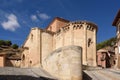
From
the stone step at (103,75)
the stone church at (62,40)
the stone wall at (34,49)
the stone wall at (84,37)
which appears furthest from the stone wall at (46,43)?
the stone step at (103,75)

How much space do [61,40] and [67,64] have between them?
21022 mm

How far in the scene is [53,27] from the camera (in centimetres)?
4375

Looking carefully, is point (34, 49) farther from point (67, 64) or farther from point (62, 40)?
point (67, 64)

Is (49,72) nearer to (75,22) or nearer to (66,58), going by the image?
(66,58)

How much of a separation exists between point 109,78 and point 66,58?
4013mm

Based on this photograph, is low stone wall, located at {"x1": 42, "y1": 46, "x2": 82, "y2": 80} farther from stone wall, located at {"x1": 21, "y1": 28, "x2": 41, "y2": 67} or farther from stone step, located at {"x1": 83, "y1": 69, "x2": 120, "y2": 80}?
stone wall, located at {"x1": 21, "y1": 28, "x2": 41, "y2": 67}

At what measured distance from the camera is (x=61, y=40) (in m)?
37.1

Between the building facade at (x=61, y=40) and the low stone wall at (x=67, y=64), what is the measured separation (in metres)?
13.9

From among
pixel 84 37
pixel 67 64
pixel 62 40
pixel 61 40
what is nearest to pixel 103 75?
pixel 67 64

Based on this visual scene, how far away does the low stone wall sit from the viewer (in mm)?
15820

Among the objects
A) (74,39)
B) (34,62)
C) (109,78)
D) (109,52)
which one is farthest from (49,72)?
(109,52)

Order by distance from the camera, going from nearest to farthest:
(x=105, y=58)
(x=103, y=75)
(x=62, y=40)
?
(x=103, y=75) < (x=62, y=40) < (x=105, y=58)

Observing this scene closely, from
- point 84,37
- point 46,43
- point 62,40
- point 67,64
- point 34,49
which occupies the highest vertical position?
point 84,37

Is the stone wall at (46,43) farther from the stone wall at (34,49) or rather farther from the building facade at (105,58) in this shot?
the building facade at (105,58)
